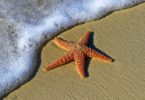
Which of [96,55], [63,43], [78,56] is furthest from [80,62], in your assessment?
[63,43]

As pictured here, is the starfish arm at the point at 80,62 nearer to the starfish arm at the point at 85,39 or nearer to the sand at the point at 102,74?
the sand at the point at 102,74

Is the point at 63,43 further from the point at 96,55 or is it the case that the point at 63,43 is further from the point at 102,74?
the point at 102,74

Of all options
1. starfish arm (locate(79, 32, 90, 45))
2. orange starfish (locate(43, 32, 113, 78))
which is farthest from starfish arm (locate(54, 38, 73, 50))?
starfish arm (locate(79, 32, 90, 45))

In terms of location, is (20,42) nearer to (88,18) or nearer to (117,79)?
(88,18)

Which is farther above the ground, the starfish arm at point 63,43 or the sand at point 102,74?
the starfish arm at point 63,43

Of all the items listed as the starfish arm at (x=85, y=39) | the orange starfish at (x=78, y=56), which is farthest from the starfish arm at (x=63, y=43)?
the starfish arm at (x=85, y=39)
